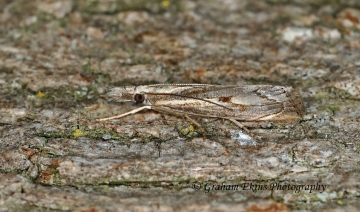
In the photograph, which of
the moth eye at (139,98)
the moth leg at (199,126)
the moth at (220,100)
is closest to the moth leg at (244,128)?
the moth at (220,100)

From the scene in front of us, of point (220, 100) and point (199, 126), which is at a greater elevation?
point (220, 100)

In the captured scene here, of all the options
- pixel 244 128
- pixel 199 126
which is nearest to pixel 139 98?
pixel 199 126

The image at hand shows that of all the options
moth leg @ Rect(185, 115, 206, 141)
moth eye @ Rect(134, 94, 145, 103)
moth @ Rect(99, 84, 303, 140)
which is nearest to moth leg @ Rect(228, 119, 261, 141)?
moth @ Rect(99, 84, 303, 140)

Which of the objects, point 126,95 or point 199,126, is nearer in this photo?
point 199,126

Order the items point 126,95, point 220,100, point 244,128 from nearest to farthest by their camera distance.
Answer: point 244,128, point 220,100, point 126,95

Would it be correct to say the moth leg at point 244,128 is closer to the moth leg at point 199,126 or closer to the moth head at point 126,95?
the moth leg at point 199,126

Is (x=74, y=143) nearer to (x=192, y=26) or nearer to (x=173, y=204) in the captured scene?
(x=173, y=204)

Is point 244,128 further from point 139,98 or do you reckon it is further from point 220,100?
point 139,98

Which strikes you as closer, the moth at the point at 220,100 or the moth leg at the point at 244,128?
the moth leg at the point at 244,128
